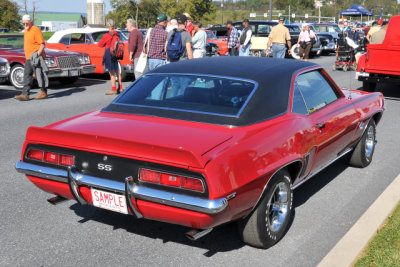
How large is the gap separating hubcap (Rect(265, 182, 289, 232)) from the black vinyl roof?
0.59m

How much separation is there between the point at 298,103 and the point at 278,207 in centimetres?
102

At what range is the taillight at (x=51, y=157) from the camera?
3.79 meters

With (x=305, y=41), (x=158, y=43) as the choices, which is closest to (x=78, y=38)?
(x=158, y=43)

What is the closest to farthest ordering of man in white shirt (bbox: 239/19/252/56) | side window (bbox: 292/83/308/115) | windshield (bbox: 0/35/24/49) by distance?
side window (bbox: 292/83/308/115) → windshield (bbox: 0/35/24/49) → man in white shirt (bbox: 239/19/252/56)

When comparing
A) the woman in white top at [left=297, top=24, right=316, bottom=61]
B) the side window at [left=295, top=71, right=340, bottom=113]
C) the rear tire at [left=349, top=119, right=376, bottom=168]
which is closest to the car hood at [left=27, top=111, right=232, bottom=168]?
the side window at [left=295, top=71, right=340, bottom=113]

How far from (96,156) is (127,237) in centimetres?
91

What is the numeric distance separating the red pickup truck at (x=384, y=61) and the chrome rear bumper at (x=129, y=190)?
9.71m

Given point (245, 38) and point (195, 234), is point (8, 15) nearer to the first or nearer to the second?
point (245, 38)

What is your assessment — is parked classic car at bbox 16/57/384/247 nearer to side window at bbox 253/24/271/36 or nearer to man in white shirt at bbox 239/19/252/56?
man in white shirt at bbox 239/19/252/56

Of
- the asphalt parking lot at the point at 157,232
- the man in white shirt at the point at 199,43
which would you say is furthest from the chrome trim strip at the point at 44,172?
the man in white shirt at the point at 199,43

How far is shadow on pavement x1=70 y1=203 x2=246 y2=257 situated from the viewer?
13.3 ft

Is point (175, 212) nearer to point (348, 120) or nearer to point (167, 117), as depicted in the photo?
point (167, 117)

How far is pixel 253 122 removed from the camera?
395 cm

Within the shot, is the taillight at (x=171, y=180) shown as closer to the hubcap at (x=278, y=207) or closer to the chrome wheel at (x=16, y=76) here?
the hubcap at (x=278, y=207)
